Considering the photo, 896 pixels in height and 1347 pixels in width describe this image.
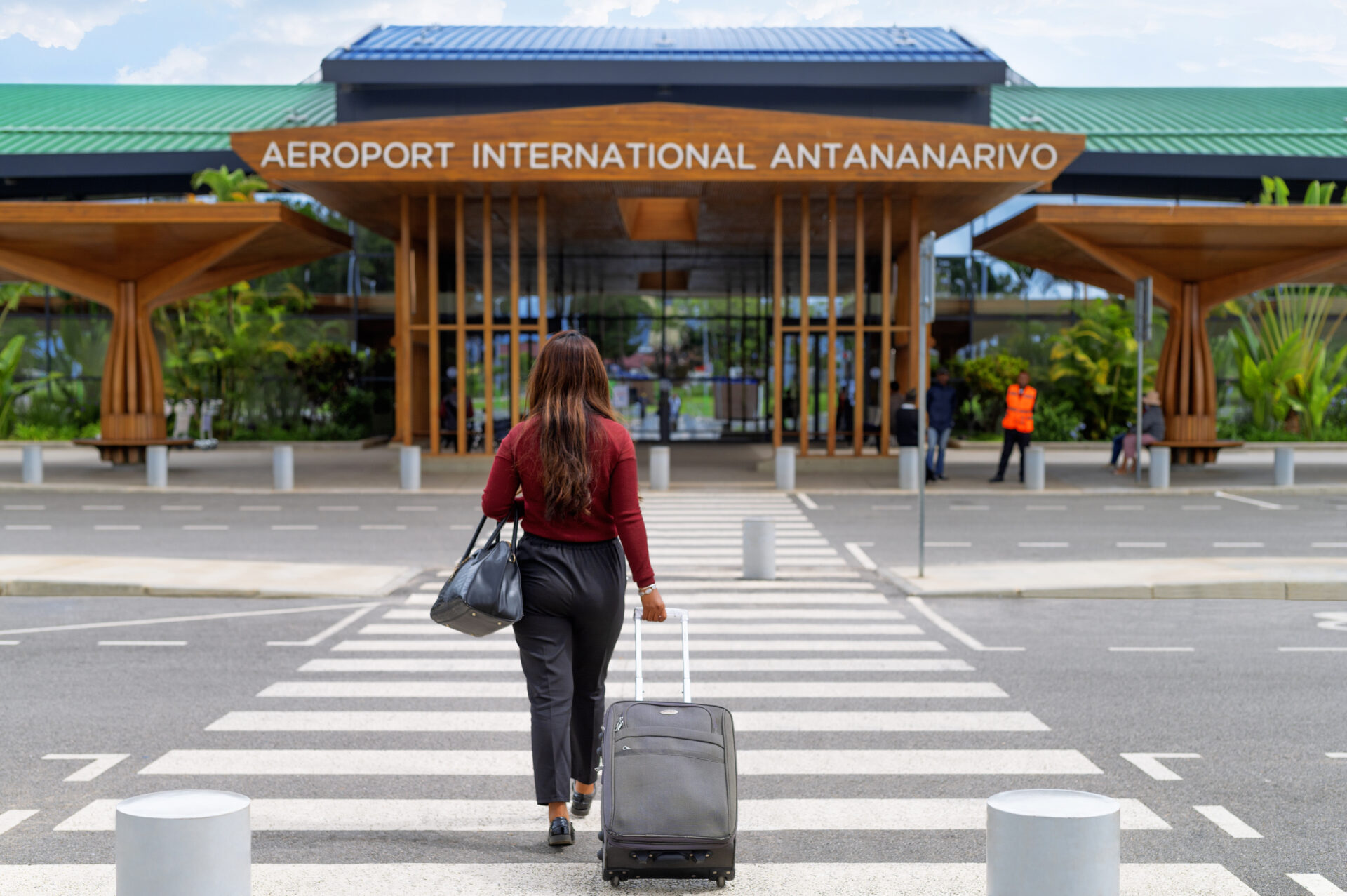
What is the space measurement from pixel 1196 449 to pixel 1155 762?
875 inches

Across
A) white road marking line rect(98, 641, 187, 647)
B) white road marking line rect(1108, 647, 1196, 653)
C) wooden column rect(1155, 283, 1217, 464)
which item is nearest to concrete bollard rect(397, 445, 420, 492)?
white road marking line rect(98, 641, 187, 647)

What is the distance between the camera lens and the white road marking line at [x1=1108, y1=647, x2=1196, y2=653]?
9078 millimetres

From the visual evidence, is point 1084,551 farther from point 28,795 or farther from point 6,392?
point 6,392

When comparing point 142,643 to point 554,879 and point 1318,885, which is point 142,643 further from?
point 1318,885

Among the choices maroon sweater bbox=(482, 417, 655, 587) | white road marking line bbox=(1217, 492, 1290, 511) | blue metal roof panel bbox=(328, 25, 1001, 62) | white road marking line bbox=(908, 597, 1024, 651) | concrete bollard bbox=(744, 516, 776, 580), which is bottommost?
white road marking line bbox=(908, 597, 1024, 651)

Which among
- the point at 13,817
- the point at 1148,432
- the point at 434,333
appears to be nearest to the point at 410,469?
the point at 434,333

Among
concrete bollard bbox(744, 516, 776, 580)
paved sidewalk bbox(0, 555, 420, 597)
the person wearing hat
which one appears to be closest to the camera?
paved sidewalk bbox(0, 555, 420, 597)

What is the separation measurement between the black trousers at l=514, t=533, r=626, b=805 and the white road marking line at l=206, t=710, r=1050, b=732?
207cm

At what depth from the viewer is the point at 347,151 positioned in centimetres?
2222

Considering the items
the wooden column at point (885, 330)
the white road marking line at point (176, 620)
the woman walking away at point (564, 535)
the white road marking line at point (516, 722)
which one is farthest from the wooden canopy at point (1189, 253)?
the woman walking away at point (564, 535)

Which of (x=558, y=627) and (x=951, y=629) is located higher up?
(x=558, y=627)

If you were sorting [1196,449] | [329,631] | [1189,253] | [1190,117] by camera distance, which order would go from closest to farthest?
[329,631] < [1189,253] < [1196,449] < [1190,117]

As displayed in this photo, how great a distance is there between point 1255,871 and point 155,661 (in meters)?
6.84

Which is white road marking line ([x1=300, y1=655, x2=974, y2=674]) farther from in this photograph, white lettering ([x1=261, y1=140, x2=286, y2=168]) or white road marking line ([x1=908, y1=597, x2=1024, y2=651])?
white lettering ([x1=261, y1=140, x2=286, y2=168])
